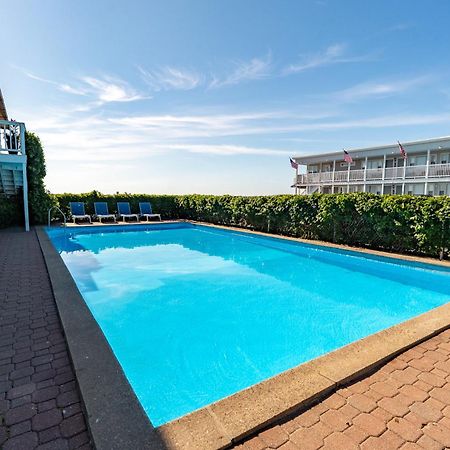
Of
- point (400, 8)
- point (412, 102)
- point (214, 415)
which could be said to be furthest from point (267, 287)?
point (412, 102)

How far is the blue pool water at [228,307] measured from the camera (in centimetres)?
370

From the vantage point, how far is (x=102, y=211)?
59.9 ft

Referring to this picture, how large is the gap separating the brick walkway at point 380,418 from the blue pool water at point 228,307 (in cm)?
137

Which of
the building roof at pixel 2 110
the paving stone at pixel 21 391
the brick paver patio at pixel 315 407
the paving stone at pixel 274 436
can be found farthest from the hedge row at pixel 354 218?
the paving stone at pixel 21 391

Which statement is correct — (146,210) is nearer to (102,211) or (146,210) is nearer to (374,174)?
(102,211)

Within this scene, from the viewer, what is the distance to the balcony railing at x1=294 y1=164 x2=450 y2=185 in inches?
828

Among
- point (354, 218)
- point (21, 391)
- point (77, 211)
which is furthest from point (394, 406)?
point (77, 211)

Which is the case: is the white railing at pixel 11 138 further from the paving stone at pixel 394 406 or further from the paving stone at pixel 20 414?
the paving stone at pixel 394 406

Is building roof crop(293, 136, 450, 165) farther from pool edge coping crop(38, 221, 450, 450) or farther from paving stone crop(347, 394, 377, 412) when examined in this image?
paving stone crop(347, 394, 377, 412)

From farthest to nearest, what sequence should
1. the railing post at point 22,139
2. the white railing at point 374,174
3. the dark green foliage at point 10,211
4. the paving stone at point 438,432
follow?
the white railing at point 374,174 < the dark green foliage at point 10,211 < the railing post at point 22,139 < the paving stone at point 438,432

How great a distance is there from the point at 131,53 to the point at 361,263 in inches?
441

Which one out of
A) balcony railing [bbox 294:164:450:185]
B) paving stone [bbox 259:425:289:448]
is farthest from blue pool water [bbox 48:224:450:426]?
balcony railing [bbox 294:164:450:185]

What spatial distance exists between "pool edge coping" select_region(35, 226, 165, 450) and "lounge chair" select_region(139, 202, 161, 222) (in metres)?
16.0

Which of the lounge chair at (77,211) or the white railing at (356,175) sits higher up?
the white railing at (356,175)
